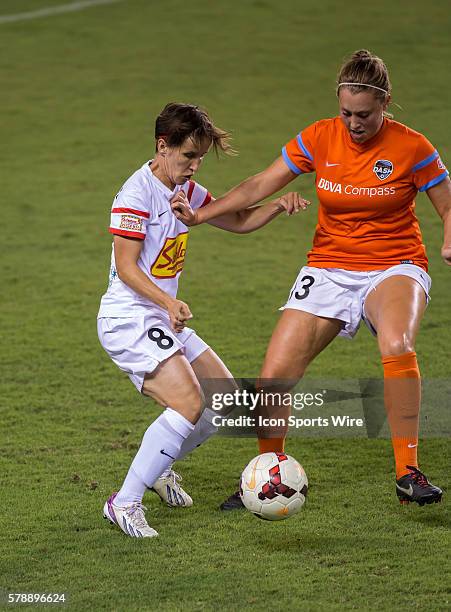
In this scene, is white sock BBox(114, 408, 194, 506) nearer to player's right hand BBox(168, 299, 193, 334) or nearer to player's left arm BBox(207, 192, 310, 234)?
player's right hand BBox(168, 299, 193, 334)

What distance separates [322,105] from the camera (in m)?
14.9

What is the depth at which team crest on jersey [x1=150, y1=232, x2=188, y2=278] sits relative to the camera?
514cm

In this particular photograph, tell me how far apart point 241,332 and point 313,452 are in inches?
92.2

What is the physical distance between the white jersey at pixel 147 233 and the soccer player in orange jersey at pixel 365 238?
0.10 metres

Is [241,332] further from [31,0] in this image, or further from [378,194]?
[31,0]


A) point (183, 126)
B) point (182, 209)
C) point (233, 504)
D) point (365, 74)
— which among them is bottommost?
point (233, 504)

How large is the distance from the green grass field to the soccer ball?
0.45 feet

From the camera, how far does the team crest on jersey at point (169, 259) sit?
5.14 m

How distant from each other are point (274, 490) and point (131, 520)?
637 millimetres

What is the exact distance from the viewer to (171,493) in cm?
532

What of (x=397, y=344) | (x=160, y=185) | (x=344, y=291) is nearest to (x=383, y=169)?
(x=344, y=291)

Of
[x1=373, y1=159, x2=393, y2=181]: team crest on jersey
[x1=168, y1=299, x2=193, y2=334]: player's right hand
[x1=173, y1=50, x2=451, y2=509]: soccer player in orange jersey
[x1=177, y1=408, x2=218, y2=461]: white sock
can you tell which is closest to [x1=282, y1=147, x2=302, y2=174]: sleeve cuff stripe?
[x1=173, y1=50, x2=451, y2=509]: soccer player in orange jersey

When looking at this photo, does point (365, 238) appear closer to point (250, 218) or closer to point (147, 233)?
point (250, 218)
